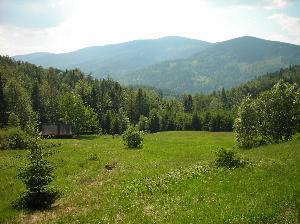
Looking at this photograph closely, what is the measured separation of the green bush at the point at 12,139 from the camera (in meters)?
71.8

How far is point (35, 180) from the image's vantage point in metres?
28.8

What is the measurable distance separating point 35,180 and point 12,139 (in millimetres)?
47503

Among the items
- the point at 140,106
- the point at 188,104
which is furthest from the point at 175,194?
the point at 188,104

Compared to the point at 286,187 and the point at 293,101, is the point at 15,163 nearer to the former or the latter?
the point at 286,187

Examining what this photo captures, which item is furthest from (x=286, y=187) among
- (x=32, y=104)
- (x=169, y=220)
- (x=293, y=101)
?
(x=32, y=104)

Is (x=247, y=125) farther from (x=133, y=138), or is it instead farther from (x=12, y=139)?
(x=12, y=139)

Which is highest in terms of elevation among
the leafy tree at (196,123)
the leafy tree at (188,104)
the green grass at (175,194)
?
the green grass at (175,194)

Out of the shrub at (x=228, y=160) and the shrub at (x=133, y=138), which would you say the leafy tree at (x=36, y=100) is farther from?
the shrub at (x=228, y=160)

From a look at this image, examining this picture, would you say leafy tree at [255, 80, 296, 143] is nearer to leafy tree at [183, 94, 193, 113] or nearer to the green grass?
the green grass

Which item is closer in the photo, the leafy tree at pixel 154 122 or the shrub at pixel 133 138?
the shrub at pixel 133 138

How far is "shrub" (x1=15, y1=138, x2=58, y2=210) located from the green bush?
1772 inches

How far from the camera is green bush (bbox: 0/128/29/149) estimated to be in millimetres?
71812

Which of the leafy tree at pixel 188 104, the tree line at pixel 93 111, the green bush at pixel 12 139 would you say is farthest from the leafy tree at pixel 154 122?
the green bush at pixel 12 139

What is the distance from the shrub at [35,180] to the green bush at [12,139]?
1772 inches
